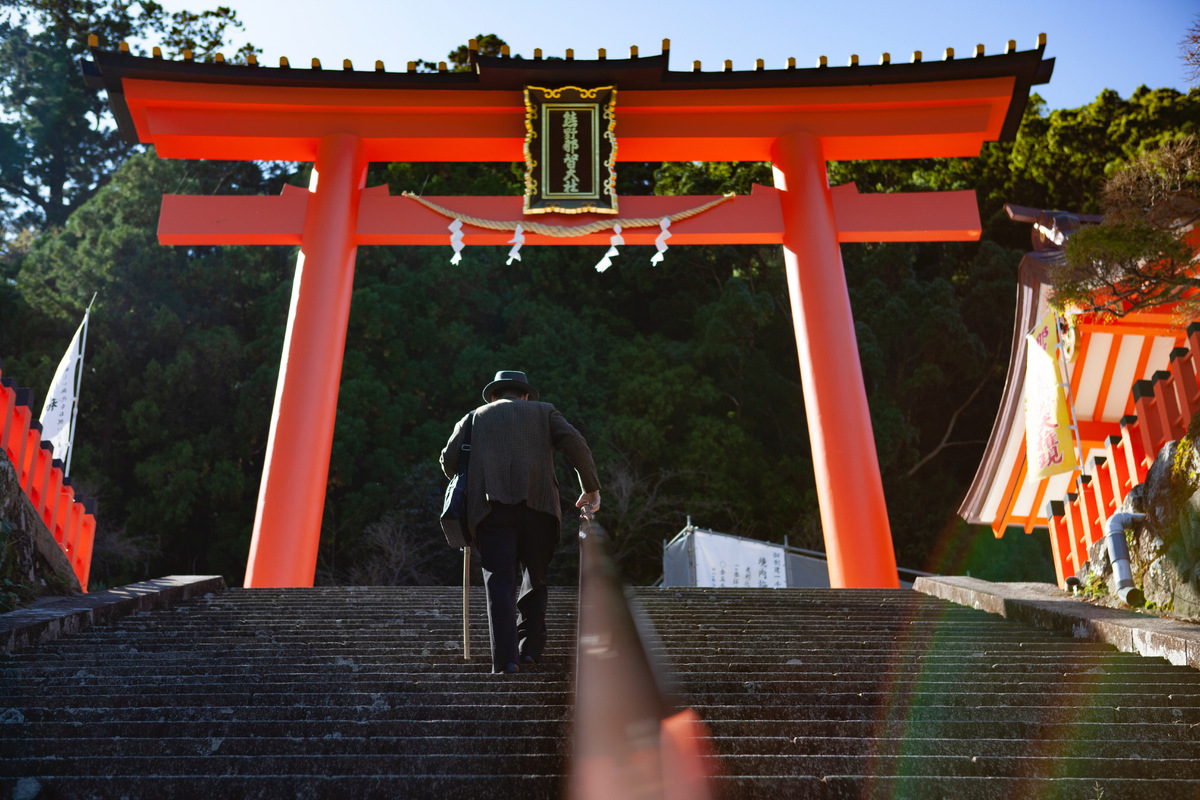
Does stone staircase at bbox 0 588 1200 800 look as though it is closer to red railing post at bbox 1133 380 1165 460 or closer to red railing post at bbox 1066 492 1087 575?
red railing post at bbox 1133 380 1165 460

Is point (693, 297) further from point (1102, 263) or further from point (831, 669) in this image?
point (831, 669)

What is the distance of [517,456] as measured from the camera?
3680mm

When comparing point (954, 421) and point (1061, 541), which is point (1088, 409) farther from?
point (954, 421)

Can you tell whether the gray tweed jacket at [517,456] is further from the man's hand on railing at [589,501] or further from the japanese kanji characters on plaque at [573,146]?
the japanese kanji characters on plaque at [573,146]

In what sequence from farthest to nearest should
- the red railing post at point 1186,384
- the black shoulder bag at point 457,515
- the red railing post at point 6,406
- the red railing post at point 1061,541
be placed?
the red railing post at point 1061,541
the red railing post at point 6,406
the red railing post at point 1186,384
the black shoulder bag at point 457,515

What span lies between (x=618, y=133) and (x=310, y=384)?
13.9 ft

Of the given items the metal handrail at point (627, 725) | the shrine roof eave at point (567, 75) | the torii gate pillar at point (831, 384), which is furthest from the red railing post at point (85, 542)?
the metal handrail at point (627, 725)

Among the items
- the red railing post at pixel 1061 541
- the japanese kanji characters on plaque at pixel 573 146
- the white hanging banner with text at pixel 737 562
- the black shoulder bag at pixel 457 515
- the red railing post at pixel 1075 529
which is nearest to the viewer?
the black shoulder bag at pixel 457 515

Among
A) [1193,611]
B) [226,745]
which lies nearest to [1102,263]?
[1193,611]

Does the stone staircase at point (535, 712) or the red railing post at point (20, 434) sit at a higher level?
the red railing post at point (20, 434)

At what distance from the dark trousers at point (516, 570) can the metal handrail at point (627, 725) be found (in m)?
2.39

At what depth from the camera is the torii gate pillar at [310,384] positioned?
24.6 feet

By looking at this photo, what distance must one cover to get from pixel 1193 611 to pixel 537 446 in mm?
3292

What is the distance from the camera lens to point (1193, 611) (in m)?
4.28
